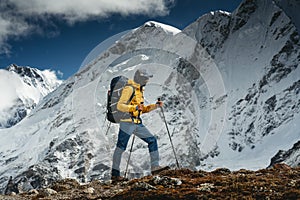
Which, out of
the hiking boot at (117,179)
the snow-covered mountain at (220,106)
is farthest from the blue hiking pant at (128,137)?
the snow-covered mountain at (220,106)

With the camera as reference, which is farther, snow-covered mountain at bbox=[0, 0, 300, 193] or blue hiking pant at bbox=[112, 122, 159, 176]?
snow-covered mountain at bbox=[0, 0, 300, 193]

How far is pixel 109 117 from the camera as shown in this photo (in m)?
13.9

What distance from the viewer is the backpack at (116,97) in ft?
43.4

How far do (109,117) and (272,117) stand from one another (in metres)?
82.5

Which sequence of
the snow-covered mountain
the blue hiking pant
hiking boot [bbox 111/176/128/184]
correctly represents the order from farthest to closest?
the snow-covered mountain, hiking boot [bbox 111/176/128/184], the blue hiking pant

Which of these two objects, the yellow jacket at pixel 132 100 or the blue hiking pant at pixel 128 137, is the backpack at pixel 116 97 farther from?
the blue hiking pant at pixel 128 137

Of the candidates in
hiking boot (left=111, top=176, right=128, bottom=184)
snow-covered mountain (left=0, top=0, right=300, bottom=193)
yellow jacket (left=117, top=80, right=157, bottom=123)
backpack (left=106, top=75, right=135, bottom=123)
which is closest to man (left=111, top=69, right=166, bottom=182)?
yellow jacket (left=117, top=80, right=157, bottom=123)

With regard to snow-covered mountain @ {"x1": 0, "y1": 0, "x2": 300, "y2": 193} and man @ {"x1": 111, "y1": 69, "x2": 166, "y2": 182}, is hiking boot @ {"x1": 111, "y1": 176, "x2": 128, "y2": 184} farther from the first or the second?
snow-covered mountain @ {"x1": 0, "y1": 0, "x2": 300, "y2": 193}

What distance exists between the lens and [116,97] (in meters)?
13.3

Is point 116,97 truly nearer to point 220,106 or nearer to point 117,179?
point 117,179

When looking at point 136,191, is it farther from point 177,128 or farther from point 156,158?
point 177,128

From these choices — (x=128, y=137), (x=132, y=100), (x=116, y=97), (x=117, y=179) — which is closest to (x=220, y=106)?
(x=117, y=179)

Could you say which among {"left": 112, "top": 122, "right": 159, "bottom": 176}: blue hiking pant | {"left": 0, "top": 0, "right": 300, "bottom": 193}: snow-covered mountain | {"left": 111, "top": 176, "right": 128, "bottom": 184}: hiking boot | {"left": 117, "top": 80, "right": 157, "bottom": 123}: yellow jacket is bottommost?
{"left": 111, "top": 176, "right": 128, "bottom": 184}: hiking boot

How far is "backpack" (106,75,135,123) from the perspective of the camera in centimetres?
1322
